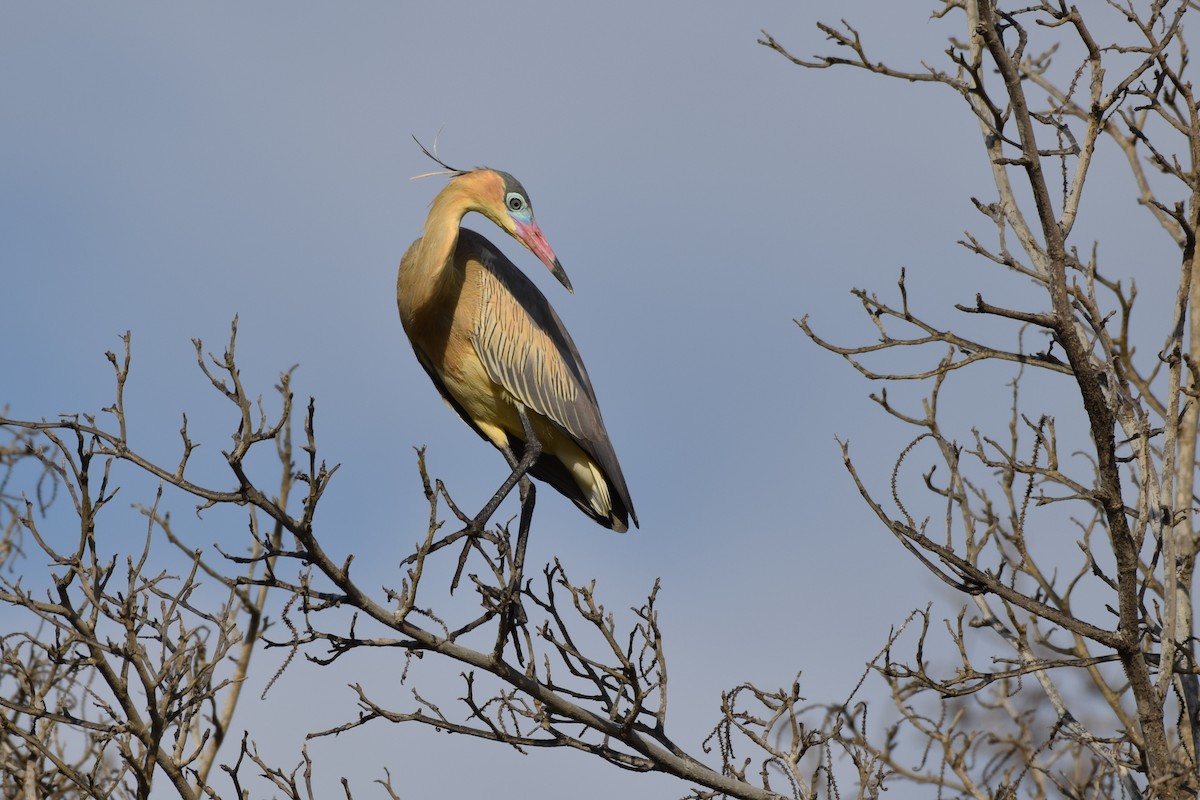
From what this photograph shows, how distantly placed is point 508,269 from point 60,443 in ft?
9.51

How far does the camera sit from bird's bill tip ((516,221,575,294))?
5492mm

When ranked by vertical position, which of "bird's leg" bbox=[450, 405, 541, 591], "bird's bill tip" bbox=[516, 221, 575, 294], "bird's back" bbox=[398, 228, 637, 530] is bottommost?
"bird's leg" bbox=[450, 405, 541, 591]

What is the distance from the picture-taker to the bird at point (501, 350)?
5500 millimetres

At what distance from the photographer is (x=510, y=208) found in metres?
5.66

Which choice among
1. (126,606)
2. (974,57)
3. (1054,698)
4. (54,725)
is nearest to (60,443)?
(126,606)

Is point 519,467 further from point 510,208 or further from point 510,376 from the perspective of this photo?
point 510,208

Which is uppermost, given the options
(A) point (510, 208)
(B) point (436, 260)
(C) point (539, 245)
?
(A) point (510, 208)

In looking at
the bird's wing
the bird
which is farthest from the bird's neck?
the bird's wing

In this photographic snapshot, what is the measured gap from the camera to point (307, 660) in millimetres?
3844

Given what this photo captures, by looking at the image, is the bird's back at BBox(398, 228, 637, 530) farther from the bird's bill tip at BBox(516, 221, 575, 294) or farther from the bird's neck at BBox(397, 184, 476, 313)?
the bird's bill tip at BBox(516, 221, 575, 294)

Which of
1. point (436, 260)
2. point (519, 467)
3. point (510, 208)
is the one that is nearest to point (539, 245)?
point (510, 208)

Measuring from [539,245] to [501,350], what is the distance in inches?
20.6

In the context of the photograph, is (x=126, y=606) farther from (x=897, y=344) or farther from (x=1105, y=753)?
(x=1105, y=753)

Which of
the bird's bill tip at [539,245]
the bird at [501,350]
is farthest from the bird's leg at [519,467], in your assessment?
the bird's bill tip at [539,245]
